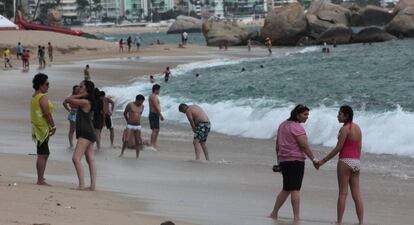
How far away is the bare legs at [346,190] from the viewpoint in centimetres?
960

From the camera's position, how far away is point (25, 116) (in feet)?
77.3

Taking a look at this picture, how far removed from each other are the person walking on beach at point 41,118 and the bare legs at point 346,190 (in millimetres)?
3537

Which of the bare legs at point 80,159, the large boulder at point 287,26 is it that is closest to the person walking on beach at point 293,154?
the bare legs at point 80,159

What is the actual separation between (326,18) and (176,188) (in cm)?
7195

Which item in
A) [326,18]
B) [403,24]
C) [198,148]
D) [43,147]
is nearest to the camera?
[43,147]

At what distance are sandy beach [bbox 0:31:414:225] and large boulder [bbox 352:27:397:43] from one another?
181 ft

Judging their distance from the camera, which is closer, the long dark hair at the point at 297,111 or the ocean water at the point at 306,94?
the long dark hair at the point at 297,111

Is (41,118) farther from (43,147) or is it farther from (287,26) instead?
(287,26)

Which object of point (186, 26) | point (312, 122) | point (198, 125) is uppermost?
point (198, 125)

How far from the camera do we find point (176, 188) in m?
11.9

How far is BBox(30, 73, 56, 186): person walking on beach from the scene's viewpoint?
10797 millimetres

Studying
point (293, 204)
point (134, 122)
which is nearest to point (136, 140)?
point (134, 122)

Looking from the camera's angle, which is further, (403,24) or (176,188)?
(403,24)

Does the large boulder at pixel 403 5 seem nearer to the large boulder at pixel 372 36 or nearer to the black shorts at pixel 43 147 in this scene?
the large boulder at pixel 372 36
